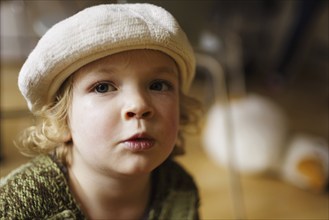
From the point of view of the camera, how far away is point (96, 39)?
1.77 ft

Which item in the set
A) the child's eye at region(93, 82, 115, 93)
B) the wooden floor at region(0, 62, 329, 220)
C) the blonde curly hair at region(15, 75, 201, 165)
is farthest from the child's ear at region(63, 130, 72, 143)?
the wooden floor at region(0, 62, 329, 220)

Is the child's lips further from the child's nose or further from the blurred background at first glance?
the blurred background

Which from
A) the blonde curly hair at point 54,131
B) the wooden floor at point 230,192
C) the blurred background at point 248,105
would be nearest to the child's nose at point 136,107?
the blonde curly hair at point 54,131

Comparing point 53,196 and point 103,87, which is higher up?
point 103,87

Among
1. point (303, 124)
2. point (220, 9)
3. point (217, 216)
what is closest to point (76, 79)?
point (217, 216)

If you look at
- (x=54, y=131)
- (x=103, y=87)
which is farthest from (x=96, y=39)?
(x=54, y=131)

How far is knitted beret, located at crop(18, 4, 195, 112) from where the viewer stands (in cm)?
54

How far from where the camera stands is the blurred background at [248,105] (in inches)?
49.6

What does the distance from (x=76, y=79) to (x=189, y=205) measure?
11.4 inches

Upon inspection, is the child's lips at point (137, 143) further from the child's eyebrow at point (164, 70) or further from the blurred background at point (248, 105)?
the blurred background at point (248, 105)

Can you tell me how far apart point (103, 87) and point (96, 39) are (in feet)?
0.24

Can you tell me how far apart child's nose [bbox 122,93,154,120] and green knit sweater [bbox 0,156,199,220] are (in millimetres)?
157

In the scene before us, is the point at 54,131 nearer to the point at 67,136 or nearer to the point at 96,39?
the point at 67,136

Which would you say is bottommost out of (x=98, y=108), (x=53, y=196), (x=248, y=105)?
(x=53, y=196)
